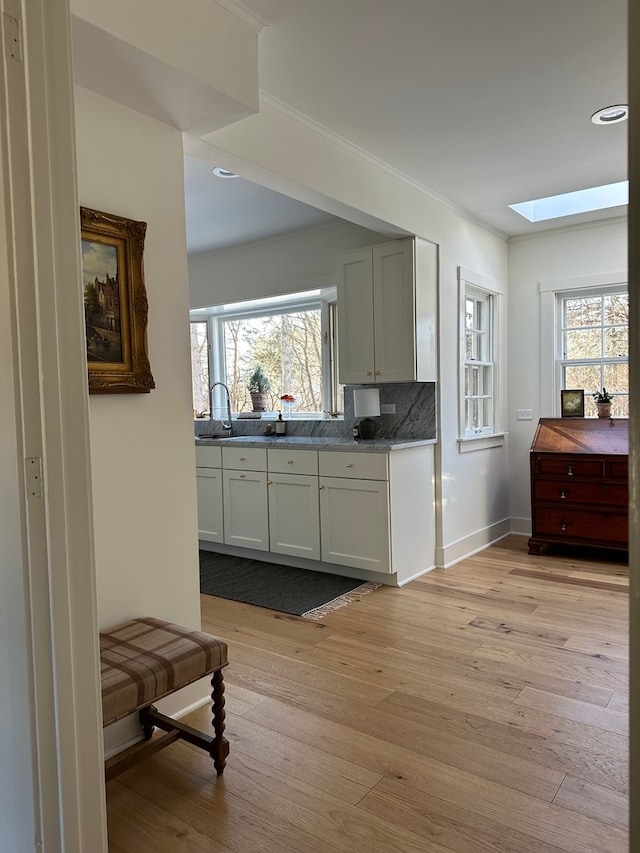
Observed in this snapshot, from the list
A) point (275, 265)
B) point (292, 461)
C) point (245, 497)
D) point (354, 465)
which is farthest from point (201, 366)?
point (354, 465)

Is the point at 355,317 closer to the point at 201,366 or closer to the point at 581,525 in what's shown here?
the point at 581,525

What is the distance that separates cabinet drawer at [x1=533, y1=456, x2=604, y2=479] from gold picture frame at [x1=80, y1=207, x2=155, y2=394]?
3.42 meters

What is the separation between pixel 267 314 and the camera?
5.69 meters

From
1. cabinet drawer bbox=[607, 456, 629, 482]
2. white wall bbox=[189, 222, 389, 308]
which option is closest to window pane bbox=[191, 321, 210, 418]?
white wall bbox=[189, 222, 389, 308]

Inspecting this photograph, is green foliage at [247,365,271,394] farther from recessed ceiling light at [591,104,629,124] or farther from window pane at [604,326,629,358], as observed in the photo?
recessed ceiling light at [591,104,629,124]

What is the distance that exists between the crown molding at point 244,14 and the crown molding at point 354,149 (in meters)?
0.44

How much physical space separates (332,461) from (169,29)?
2694 mm

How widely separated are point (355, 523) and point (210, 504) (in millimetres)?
1378

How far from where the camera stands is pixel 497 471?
17.0ft

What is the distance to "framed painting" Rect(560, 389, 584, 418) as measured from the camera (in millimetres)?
4977

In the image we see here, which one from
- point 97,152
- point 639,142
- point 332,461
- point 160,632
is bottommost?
point 160,632

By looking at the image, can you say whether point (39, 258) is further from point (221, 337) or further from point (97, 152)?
point (221, 337)

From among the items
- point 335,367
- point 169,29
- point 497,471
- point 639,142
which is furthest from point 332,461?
point 639,142

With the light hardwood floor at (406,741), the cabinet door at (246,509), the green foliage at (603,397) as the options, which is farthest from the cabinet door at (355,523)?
the green foliage at (603,397)
